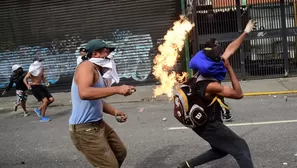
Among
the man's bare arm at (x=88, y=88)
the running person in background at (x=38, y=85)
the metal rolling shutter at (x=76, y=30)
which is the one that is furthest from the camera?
the metal rolling shutter at (x=76, y=30)

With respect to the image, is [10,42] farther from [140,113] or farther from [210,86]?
[210,86]

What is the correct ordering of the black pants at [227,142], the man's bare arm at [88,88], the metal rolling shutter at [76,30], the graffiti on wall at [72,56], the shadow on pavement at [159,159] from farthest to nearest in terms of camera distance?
the graffiti on wall at [72,56]
the metal rolling shutter at [76,30]
the shadow on pavement at [159,159]
the black pants at [227,142]
the man's bare arm at [88,88]

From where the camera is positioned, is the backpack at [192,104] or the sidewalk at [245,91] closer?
the backpack at [192,104]

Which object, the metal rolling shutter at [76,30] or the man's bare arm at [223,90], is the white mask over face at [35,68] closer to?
the metal rolling shutter at [76,30]

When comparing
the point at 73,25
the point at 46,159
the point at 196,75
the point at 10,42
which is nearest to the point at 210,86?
the point at 196,75

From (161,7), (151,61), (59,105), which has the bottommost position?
(59,105)

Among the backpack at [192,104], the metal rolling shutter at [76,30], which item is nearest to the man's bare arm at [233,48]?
the backpack at [192,104]

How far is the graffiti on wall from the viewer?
13633 mm

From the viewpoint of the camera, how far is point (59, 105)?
1149 cm

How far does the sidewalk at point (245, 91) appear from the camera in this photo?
10851mm

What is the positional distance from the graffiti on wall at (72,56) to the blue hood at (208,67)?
32.2 ft

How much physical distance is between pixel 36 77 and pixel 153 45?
5.49 meters

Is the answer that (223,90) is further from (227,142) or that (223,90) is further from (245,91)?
(245,91)

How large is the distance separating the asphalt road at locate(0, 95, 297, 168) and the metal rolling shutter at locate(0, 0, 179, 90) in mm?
4436
